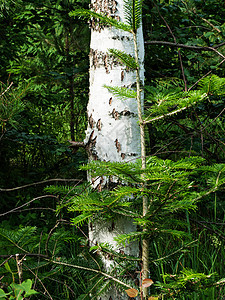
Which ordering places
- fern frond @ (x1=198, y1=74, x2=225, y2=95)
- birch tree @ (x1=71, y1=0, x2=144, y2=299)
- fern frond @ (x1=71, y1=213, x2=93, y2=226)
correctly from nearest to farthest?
fern frond @ (x1=198, y1=74, x2=225, y2=95) → fern frond @ (x1=71, y1=213, x2=93, y2=226) → birch tree @ (x1=71, y1=0, x2=144, y2=299)

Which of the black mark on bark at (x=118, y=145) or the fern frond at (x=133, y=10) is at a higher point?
the fern frond at (x=133, y=10)

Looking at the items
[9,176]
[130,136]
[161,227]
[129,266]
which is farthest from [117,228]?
[9,176]

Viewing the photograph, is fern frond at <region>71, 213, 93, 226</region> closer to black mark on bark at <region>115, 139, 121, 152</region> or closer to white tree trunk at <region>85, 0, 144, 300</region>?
white tree trunk at <region>85, 0, 144, 300</region>

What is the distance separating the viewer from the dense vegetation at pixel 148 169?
3.84ft

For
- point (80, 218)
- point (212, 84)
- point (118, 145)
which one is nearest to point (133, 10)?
point (212, 84)

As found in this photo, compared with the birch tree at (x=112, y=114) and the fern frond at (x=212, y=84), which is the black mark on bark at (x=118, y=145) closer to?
the birch tree at (x=112, y=114)

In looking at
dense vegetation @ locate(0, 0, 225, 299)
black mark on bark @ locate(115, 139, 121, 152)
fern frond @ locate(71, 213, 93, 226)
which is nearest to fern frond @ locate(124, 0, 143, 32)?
dense vegetation @ locate(0, 0, 225, 299)

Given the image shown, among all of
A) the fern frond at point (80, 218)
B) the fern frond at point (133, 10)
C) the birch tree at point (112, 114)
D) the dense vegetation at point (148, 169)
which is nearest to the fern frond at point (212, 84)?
the dense vegetation at point (148, 169)

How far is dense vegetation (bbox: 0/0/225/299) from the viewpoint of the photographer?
3.84 feet

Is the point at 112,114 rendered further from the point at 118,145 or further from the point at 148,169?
the point at 148,169

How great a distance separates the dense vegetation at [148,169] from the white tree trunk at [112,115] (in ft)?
0.39

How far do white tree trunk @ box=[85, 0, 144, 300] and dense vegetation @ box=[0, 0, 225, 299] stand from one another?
12 cm

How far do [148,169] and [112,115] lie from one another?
0.64 metres

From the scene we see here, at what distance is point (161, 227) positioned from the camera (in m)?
1.22
